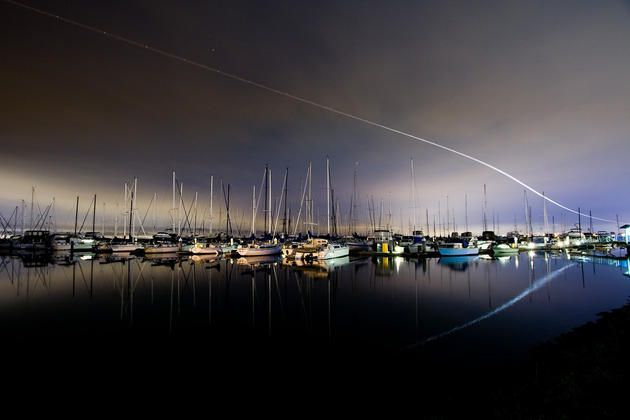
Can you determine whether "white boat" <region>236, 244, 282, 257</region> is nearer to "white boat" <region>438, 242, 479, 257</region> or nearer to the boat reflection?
the boat reflection

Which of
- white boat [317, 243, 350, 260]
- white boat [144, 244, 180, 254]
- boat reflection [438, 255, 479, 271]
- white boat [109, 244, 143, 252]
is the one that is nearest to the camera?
boat reflection [438, 255, 479, 271]

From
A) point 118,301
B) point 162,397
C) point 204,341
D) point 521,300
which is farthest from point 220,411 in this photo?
point 521,300

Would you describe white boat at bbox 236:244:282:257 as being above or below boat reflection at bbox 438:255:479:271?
above

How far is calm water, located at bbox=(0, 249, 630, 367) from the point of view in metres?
9.11

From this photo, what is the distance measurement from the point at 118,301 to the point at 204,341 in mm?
9489

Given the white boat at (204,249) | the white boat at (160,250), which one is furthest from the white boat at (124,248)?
the white boat at (204,249)

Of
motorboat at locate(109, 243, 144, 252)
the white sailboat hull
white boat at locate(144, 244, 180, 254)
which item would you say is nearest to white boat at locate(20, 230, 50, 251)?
motorboat at locate(109, 243, 144, 252)

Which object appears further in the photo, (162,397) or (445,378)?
(445,378)

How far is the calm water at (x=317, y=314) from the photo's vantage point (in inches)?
359

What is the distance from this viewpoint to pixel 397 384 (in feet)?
21.2

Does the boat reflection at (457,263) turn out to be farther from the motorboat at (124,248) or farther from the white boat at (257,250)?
the motorboat at (124,248)

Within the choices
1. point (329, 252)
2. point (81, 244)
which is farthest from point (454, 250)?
point (81, 244)

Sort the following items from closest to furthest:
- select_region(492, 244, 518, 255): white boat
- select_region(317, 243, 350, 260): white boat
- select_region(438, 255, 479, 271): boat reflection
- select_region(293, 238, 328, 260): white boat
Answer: select_region(438, 255, 479, 271): boat reflection
select_region(293, 238, 328, 260): white boat
select_region(317, 243, 350, 260): white boat
select_region(492, 244, 518, 255): white boat

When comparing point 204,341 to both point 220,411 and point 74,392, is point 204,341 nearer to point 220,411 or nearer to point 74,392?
point 74,392
